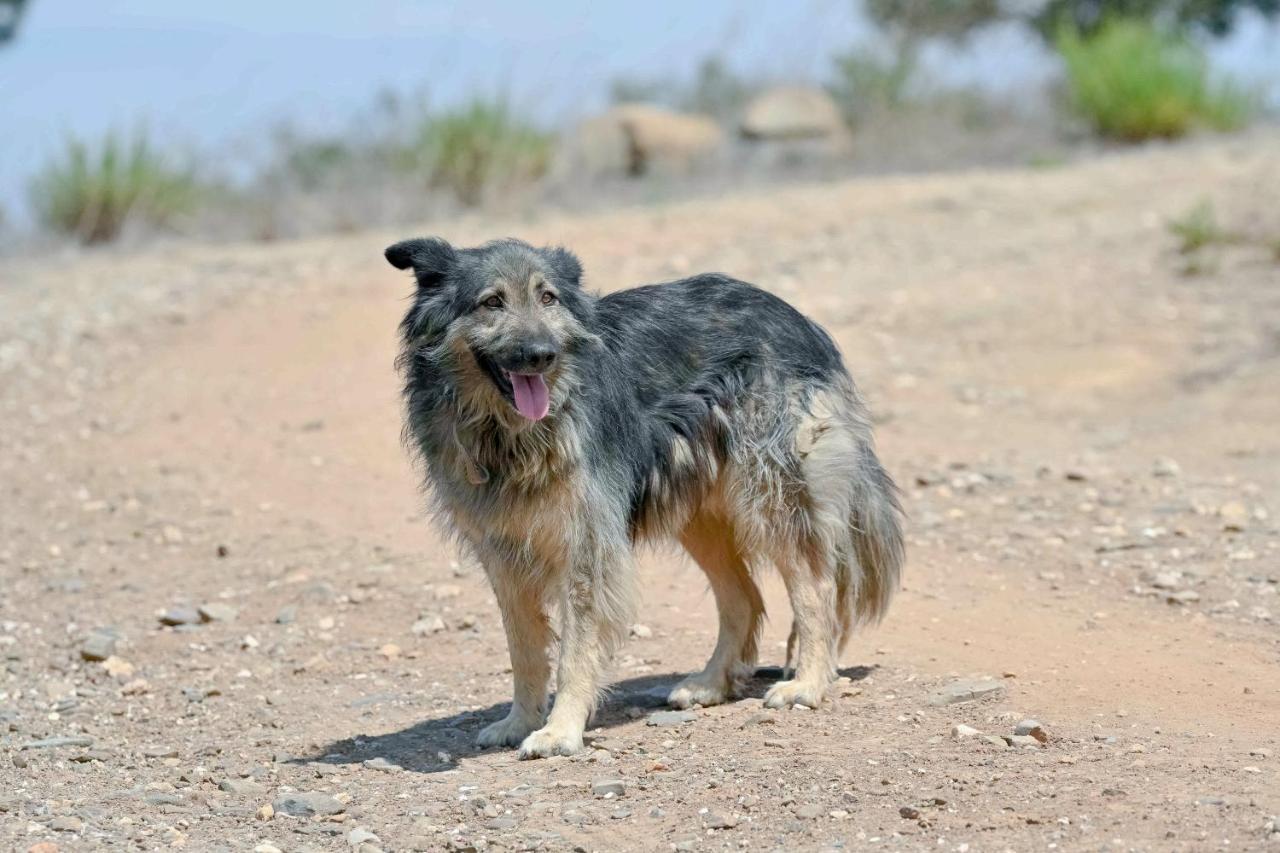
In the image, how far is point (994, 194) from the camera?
17.1 metres

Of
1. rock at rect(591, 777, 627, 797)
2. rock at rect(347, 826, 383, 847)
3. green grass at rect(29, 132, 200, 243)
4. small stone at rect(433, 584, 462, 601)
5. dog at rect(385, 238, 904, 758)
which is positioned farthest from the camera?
green grass at rect(29, 132, 200, 243)

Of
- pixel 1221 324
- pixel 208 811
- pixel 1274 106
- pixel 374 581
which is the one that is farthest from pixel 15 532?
pixel 1274 106

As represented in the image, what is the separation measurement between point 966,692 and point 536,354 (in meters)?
2.07

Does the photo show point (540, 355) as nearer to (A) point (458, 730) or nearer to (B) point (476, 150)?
(A) point (458, 730)

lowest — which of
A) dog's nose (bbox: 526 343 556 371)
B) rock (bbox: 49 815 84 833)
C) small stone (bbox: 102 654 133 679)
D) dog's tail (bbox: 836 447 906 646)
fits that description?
small stone (bbox: 102 654 133 679)

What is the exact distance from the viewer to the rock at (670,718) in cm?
629

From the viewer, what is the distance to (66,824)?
520 cm

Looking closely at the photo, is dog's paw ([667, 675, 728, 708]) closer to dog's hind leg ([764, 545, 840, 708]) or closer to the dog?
the dog

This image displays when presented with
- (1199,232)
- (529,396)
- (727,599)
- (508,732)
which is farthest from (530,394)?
(1199,232)

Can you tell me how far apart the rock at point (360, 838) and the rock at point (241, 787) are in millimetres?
700

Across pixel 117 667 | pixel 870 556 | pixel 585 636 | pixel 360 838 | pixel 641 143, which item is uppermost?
pixel 641 143

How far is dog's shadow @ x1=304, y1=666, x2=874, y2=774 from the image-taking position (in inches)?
242

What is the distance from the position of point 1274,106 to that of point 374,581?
17.1m

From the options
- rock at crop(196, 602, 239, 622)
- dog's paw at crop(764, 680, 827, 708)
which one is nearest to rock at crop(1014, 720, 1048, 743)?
dog's paw at crop(764, 680, 827, 708)
